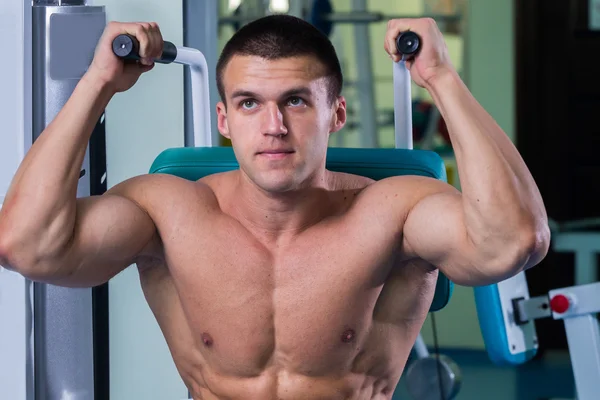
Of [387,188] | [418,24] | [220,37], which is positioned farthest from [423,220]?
[220,37]

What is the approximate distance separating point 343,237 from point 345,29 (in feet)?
11.8

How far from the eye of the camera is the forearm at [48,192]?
145cm

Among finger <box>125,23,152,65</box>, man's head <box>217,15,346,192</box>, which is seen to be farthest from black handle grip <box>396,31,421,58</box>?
finger <box>125,23,152,65</box>

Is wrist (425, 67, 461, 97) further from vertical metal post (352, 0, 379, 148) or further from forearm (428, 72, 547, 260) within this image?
vertical metal post (352, 0, 379, 148)

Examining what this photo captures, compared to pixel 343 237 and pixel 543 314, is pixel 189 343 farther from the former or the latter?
pixel 543 314

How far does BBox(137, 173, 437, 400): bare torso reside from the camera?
1.62 m

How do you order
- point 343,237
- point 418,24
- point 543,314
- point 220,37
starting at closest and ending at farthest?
point 418,24 → point 343,237 → point 543,314 → point 220,37

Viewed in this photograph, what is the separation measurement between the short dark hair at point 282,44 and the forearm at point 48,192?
258 millimetres

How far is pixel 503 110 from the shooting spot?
502 cm

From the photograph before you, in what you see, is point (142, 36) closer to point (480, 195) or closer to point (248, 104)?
point (248, 104)

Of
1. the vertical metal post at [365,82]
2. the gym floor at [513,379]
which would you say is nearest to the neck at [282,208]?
the vertical metal post at [365,82]

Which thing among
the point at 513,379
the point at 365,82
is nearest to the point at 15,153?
the point at 365,82

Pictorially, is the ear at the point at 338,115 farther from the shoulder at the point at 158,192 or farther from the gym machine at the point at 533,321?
the gym machine at the point at 533,321

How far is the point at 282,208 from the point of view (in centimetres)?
164
